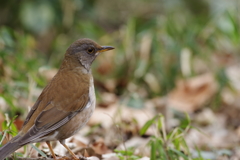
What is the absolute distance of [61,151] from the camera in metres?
4.85

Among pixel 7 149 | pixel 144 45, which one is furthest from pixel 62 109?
pixel 144 45

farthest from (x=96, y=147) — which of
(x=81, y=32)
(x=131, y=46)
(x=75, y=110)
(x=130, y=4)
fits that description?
(x=130, y=4)

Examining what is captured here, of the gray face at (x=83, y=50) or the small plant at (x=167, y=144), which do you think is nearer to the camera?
the small plant at (x=167, y=144)

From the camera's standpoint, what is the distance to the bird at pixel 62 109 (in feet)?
13.2

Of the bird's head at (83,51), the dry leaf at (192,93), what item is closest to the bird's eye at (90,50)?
the bird's head at (83,51)

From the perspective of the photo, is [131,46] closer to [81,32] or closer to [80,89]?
[81,32]

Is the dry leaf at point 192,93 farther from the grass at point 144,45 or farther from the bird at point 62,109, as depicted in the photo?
the bird at point 62,109

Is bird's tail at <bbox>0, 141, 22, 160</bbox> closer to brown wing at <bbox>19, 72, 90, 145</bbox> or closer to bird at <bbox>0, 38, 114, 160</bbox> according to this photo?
bird at <bbox>0, 38, 114, 160</bbox>

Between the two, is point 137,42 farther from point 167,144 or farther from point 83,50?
point 167,144

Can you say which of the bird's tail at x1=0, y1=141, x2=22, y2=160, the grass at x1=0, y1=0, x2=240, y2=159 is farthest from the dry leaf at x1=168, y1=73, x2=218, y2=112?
the bird's tail at x1=0, y1=141, x2=22, y2=160

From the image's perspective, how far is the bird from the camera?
402 centimetres

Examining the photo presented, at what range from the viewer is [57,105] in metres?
4.28

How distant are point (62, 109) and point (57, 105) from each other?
0.06 metres

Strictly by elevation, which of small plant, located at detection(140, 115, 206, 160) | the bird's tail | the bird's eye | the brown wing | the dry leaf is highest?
the bird's eye
